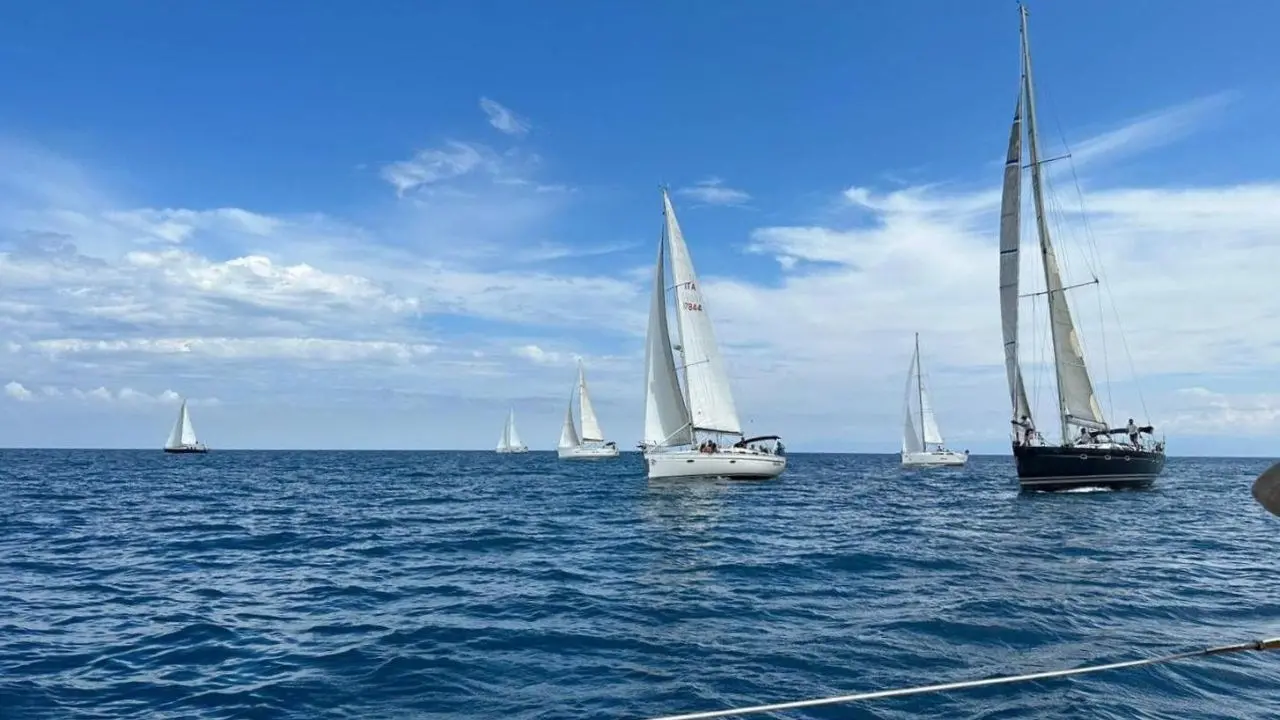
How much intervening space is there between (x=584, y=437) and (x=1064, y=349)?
8273cm

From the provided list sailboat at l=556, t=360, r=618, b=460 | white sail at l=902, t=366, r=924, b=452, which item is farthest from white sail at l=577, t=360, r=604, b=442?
white sail at l=902, t=366, r=924, b=452

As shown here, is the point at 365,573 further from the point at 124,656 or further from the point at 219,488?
the point at 219,488

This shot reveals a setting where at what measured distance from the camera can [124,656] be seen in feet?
34.8

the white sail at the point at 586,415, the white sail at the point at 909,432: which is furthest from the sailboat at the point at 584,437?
the white sail at the point at 909,432

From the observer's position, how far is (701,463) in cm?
4428

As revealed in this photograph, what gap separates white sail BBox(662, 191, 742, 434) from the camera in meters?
47.3

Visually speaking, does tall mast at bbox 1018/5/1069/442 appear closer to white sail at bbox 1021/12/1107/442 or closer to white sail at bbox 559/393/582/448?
white sail at bbox 1021/12/1107/442

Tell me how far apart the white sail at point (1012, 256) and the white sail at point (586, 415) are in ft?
242

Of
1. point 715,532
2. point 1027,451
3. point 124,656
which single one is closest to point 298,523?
point 715,532

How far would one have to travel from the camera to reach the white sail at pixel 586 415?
113m

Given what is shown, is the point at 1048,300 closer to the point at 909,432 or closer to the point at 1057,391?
the point at 1057,391

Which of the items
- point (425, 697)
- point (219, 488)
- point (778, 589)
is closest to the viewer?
point (425, 697)

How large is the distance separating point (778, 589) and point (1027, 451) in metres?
28.2

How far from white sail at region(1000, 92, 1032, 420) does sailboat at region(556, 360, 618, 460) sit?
73969 millimetres
